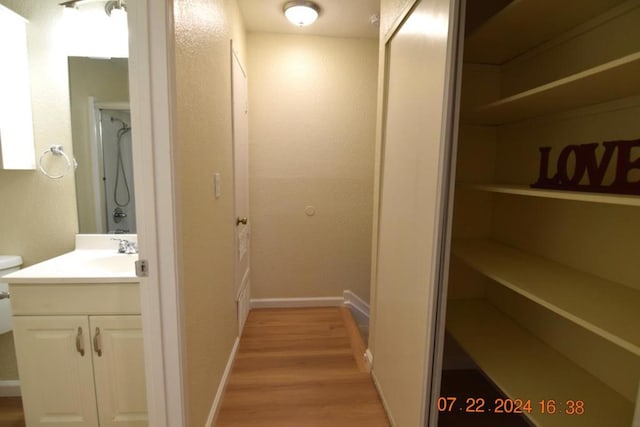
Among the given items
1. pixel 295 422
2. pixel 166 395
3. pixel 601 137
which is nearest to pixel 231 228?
pixel 166 395

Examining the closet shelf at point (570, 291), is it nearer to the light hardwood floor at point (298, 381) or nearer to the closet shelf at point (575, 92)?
the closet shelf at point (575, 92)

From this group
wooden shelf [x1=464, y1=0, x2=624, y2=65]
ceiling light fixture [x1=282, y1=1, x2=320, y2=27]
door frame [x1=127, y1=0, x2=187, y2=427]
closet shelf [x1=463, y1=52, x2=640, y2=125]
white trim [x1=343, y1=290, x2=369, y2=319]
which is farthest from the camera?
white trim [x1=343, y1=290, x2=369, y2=319]

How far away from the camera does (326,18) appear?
2.28 metres

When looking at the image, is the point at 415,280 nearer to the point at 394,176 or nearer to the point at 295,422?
the point at 394,176

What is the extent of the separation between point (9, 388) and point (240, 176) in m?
1.90

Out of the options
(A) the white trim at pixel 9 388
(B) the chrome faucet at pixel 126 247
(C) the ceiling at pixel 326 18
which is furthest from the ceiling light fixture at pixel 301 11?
(A) the white trim at pixel 9 388

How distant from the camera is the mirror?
5.56ft

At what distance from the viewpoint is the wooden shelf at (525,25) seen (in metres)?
1.04

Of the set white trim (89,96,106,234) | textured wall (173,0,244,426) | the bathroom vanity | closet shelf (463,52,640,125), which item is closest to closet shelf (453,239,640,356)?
closet shelf (463,52,640,125)

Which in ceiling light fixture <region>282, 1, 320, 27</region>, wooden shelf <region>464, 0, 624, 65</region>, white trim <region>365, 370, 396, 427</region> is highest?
ceiling light fixture <region>282, 1, 320, 27</region>

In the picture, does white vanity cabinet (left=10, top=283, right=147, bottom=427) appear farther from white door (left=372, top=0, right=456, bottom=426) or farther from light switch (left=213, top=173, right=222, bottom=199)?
white door (left=372, top=0, right=456, bottom=426)

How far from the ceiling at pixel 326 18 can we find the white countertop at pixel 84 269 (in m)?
1.93

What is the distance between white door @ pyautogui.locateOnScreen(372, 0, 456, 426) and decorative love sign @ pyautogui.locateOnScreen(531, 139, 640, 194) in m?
0.45

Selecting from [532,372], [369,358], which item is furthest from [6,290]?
[532,372]
